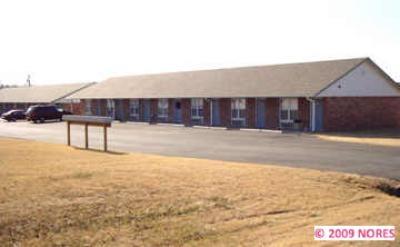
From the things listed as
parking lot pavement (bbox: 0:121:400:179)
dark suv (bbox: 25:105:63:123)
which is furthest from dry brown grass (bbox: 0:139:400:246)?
dark suv (bbox: 25:105:63:123)

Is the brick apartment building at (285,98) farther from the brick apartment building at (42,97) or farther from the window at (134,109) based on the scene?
the brick apartment building at (42,97)

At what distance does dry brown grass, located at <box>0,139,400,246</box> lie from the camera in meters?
8.83

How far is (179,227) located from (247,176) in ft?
16.3

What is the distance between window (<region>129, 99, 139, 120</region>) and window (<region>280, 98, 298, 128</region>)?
18173mm

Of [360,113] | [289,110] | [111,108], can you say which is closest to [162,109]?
[111,108]

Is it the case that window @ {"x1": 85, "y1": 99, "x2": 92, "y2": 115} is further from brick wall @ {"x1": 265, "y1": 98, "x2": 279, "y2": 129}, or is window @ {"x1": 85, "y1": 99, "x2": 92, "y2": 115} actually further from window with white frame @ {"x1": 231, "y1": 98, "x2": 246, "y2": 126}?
brick wall @ {"x1": 265, "y1": 98, "x2": 279, "y2": 129}

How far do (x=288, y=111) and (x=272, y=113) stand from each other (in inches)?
56.6

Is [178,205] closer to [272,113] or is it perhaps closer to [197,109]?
[272,113]

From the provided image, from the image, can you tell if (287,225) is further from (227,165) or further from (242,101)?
(242,101)

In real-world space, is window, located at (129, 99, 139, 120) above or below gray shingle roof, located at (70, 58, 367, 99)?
below

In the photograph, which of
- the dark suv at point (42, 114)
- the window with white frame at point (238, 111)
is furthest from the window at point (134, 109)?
the window with white frame at point (238, 111)

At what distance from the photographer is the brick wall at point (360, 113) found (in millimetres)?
36969

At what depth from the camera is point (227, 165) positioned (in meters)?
16.7

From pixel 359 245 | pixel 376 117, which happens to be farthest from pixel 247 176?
pixel 376 117
